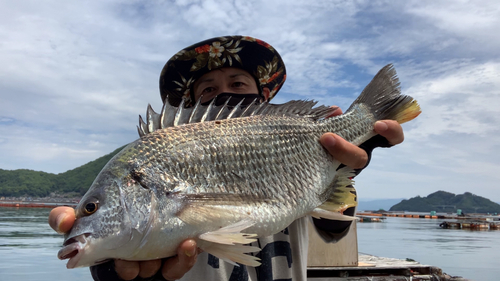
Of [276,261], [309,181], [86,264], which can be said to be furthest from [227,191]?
[276,261]

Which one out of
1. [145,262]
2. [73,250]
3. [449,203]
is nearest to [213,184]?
[145,262]

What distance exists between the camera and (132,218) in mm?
1729

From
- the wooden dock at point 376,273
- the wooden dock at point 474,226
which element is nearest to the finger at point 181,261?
the wooden dock at point 376,273

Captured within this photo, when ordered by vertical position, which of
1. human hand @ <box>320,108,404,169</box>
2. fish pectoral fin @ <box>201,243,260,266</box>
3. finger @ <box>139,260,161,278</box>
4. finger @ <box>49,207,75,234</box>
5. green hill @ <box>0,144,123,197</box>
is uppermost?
green hill @ <box>0,144,123,197</box>

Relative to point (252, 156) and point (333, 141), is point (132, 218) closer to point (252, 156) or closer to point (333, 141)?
point (252, 156)

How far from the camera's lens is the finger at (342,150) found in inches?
97.0

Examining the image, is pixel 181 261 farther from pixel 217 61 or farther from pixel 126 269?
pixel 217 61

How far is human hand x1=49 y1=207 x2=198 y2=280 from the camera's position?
1699mm

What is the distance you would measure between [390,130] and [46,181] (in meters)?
139

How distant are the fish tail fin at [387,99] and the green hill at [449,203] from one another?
175 meters

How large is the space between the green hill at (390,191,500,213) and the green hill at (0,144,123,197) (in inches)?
5772

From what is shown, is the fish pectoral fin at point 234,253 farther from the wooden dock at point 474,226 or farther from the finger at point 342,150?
the wooden dock at point 474,226

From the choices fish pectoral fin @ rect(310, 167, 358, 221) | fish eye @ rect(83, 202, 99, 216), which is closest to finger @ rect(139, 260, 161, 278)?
fish eye @ rect(83, 202, 99, 216)

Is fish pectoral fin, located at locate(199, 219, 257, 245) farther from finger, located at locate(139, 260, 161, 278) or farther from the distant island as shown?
the distant island
